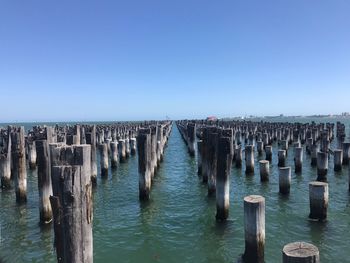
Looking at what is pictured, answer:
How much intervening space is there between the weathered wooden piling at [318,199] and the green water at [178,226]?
28cm

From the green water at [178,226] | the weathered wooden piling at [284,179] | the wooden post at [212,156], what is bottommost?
the green water at [178,226]

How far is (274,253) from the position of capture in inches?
373

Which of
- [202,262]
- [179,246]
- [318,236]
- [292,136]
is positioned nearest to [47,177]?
[179,246]

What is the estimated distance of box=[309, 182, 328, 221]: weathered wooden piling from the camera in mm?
11172

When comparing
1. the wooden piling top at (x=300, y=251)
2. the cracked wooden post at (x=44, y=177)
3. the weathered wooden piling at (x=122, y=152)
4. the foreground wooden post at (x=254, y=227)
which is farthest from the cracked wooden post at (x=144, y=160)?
the weathered wooden piling at (x=122, y=152)

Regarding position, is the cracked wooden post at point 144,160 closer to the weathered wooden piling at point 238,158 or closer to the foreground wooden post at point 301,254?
the foreground wooden post at point 301,254

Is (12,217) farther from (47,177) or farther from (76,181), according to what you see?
(76,181)

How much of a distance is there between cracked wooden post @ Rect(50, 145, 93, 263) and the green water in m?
4.05

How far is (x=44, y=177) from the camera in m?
11.4

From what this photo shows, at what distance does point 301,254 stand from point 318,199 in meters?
6.54

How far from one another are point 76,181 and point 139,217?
25.4 ft

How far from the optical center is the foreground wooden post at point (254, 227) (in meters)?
8.11

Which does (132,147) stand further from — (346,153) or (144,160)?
(144,160)

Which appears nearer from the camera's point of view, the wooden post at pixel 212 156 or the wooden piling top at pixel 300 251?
the wooden piling top at pixel 300 251
